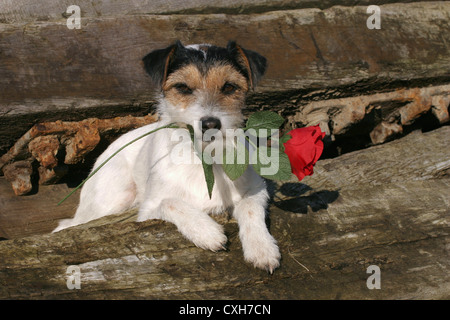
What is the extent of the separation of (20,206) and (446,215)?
409cm

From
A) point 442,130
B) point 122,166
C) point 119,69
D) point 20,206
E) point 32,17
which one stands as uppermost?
point 32,17

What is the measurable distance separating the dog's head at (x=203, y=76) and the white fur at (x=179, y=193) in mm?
35

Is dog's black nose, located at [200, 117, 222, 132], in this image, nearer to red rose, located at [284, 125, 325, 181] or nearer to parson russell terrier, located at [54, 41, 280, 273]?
parson russell terrier, located at [54, 41, 280, 273]

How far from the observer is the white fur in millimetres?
3363

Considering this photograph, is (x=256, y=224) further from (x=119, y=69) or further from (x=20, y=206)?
(x=20, y=206)

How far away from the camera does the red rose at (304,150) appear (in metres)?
3.28

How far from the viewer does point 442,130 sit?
17.4 ft

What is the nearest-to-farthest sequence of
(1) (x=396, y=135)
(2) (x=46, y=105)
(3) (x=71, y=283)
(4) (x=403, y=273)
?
(3) (x=71, y=283), (4) (x=403, y=273), (2) (x=46, y=105), (1) (x=396, y=135)

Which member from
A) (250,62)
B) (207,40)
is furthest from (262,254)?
(207,40)

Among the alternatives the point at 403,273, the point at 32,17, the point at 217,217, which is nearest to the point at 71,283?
the point at 217,217

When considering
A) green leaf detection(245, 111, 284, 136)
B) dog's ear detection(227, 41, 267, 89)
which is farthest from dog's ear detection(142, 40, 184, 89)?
green leaf detection(245, 111, 284, 136)

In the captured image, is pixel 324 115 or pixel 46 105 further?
pixel 324 115

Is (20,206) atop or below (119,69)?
below

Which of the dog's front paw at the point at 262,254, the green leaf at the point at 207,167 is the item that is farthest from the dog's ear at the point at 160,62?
the dog's front paw at the point at 262,254
